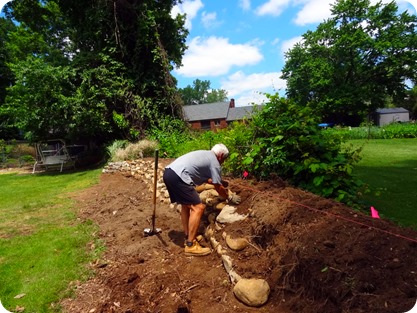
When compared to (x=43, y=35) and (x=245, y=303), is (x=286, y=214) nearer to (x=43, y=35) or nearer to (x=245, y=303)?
(x=245, y=303)

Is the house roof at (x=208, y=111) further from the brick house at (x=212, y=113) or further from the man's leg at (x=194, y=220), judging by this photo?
the man's leg at (x=194, y=220)

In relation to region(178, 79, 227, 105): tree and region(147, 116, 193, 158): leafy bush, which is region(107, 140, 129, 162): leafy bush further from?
region(178, 79, 227, 105): tree

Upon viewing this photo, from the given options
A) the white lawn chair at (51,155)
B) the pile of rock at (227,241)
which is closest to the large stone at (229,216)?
the pile of rock at (227,241)

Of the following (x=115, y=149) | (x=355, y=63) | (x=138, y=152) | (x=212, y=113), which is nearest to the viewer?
(x=138, y=152)

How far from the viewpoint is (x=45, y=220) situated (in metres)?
5.51

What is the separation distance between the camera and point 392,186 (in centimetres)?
624

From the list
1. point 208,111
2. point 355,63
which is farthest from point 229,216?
point 208,111

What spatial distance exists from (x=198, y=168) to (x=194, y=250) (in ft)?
3.48

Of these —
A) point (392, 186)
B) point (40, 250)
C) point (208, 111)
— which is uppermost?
point (208, 111)

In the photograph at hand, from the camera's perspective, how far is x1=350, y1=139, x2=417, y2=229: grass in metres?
4.51

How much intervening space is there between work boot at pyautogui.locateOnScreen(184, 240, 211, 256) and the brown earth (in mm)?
73

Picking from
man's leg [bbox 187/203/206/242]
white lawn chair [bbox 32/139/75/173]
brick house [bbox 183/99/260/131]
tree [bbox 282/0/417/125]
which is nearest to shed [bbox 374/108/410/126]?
tree [bbox 282/0/417/125]

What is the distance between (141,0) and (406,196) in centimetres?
1260

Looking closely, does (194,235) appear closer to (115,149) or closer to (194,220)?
(194,220)
